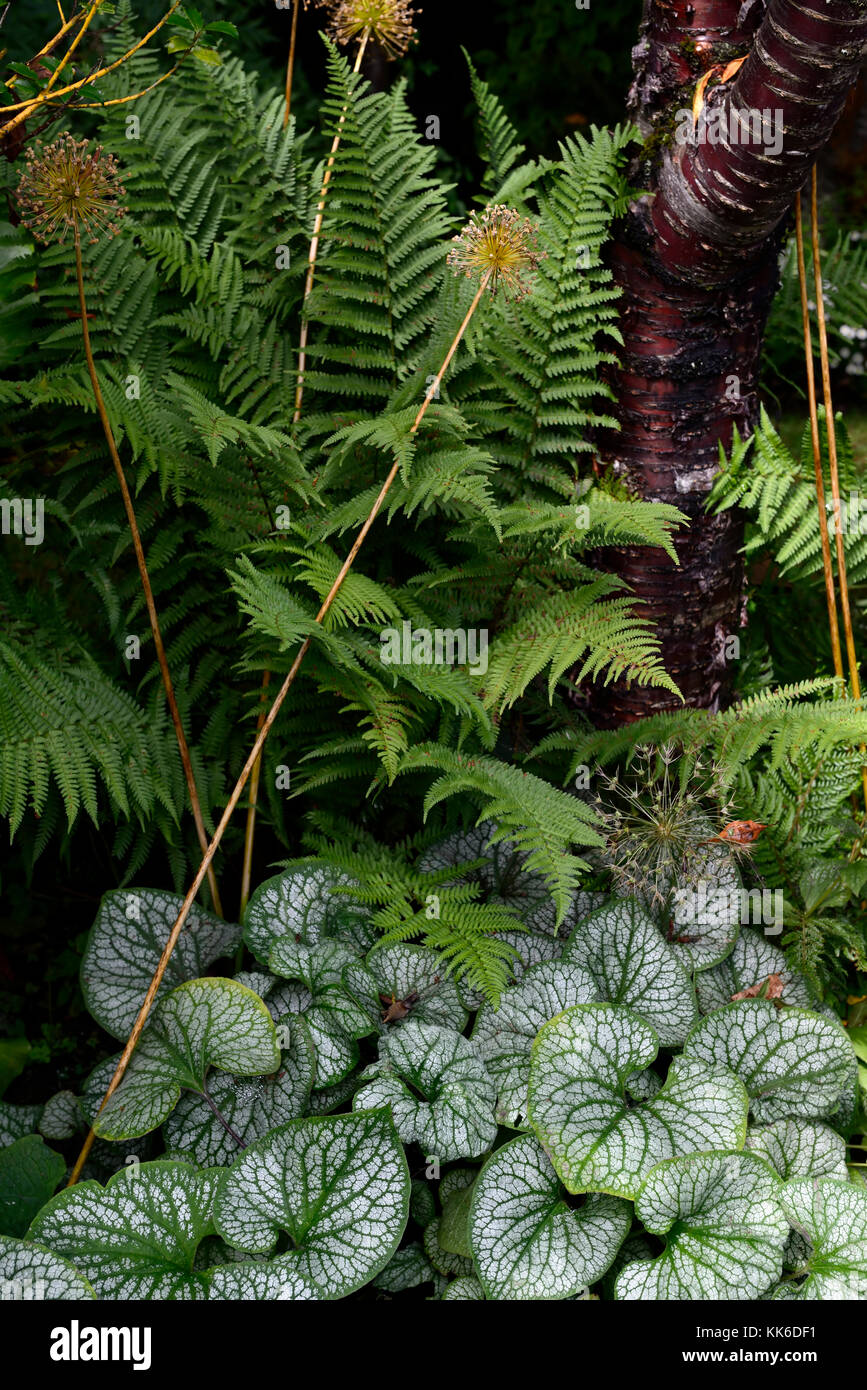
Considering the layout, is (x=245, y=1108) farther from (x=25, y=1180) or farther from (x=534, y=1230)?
(x=534, y=1230)

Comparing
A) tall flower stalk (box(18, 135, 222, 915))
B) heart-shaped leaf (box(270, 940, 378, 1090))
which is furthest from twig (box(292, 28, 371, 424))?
heart-shaped leaf (box(270, 940, 378, 1090))

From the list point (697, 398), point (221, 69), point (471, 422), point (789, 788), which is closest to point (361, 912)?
point (789, 788)

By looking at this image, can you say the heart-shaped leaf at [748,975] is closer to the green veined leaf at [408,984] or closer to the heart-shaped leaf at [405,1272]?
the green veined leaf at [408,984]

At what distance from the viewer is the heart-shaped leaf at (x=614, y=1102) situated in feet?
6.39

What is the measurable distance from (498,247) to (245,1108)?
1.85m

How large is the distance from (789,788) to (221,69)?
2416mm

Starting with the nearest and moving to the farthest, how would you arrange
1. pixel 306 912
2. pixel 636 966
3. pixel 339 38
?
pixel 636 966
pixel 306 912
pixel 339 38

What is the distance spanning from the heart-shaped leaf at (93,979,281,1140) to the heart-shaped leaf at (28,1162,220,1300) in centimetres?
Result: 13

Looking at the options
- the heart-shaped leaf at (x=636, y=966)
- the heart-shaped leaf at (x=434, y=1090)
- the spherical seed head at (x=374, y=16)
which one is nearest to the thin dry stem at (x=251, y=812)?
the heart-shaped leaf at (x=434, y=1090)

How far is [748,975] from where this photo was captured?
2.40m

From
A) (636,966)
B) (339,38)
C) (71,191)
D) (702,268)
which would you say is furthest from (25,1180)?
(339,38)

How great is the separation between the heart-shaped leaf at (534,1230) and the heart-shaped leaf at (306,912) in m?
0.59

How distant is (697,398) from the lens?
2.72 metres

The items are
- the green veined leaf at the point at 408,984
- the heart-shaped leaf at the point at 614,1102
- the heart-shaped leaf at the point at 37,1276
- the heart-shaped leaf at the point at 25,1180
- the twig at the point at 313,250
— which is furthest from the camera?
the twig at the point at 313,250
